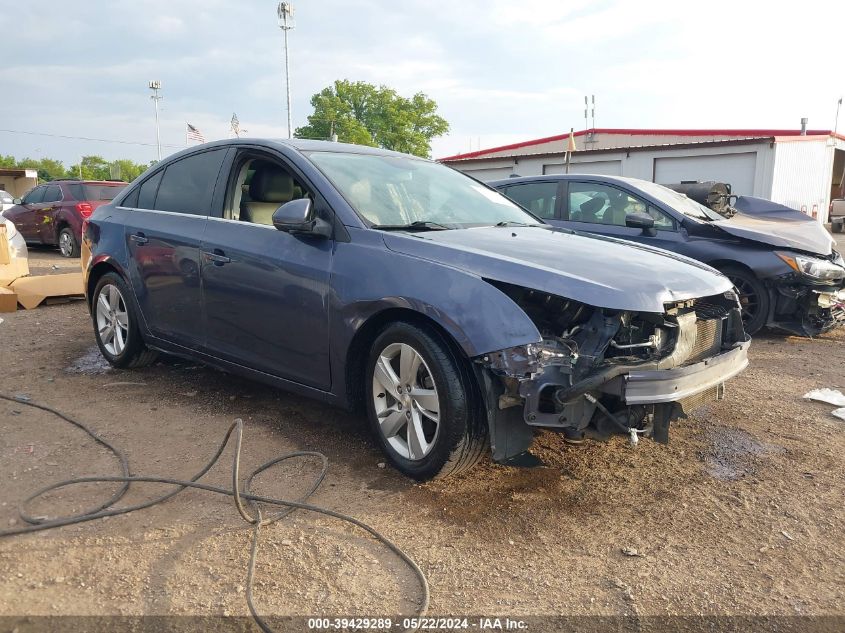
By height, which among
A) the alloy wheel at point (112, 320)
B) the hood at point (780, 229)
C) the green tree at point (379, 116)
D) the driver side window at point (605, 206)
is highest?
the green tree at point (379, 116)

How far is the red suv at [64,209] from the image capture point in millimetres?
13523

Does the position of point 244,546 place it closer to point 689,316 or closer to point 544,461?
point 544,461

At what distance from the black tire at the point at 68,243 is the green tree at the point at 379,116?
177 ft

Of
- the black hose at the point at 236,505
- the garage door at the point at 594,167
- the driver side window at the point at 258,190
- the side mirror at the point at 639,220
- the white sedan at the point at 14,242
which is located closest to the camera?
the black hose at the point at 236,505

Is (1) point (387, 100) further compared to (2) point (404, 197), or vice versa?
(1) point (387, 100)

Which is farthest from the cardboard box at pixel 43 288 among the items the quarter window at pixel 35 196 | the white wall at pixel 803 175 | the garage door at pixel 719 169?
the white wall at pixel 803 175

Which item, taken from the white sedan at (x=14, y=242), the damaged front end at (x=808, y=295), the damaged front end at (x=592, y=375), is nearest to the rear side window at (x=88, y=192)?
the white sedan at (x=14, y=242)

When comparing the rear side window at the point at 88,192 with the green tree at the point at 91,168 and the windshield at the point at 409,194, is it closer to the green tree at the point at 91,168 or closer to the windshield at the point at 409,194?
the windshield at the point at 409,194

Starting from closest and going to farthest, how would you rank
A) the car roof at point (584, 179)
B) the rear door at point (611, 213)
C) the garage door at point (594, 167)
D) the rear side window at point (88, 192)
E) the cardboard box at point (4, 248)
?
the rear door at point (611, 213) < the car roof at point (584, 179) < the cardboard box at point (4, 248) < the rear side window at point (88, 192) < the garage door at point (594, 167)

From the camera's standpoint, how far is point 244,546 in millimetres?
2746

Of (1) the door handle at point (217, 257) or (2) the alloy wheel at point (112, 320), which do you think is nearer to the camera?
(1) the door handle at point (217, 257)

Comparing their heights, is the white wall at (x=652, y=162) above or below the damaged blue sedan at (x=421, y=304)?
above

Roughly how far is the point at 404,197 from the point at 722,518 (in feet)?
7.64

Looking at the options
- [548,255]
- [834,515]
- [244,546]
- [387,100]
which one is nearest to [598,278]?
[548,255]
